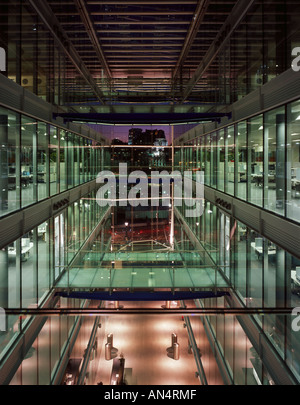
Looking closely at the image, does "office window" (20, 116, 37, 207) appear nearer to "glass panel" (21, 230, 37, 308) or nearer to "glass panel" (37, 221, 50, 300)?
"glass panel" (21, 230, 37, 308)

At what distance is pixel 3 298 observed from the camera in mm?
Answer: 8711

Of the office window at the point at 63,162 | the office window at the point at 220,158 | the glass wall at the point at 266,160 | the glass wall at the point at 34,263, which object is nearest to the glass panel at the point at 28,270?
the glass wall at the point at 34,263

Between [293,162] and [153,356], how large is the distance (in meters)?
9.20

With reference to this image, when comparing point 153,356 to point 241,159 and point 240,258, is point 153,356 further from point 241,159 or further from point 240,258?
point 241,159

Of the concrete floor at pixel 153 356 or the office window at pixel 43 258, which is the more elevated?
the office window at pixel 43 258

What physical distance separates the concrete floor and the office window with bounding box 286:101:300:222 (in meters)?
5.55

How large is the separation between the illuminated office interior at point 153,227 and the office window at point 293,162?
3 centimetres

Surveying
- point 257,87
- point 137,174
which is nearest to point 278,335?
point 257,87

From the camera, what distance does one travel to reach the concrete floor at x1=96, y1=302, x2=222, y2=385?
1238cm

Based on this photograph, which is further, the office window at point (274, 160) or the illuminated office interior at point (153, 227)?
the office window at point (274, 160)

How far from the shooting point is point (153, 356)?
553 inches

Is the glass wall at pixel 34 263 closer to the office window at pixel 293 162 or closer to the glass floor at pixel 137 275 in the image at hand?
the glass floor at pixel 137 275

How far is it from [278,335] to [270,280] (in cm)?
245

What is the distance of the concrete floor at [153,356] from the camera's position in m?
12.4
